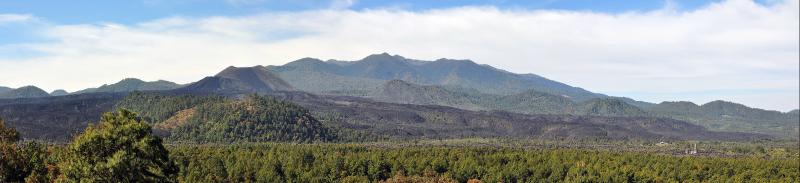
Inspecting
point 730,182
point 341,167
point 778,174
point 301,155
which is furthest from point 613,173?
point 301,155

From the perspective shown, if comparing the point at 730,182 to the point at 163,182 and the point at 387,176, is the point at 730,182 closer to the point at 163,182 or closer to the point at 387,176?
the point at 387,176

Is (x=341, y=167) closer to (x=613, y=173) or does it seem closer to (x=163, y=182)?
(x=613, y=173)

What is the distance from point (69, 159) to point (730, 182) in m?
148

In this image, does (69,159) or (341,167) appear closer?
(69,159)

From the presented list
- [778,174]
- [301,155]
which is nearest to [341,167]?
[301,155]

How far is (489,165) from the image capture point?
17650cm

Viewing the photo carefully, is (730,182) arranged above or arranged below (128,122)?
below

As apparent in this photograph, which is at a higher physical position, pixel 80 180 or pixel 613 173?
pixel 80 180

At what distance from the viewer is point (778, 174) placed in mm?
180875

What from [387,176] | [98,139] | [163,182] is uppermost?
[98,139]

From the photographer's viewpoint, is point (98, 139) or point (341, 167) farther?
point (341, 167)


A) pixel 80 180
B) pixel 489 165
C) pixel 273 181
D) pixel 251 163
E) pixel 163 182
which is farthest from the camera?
pixel 489 165

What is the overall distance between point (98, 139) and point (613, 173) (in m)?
132

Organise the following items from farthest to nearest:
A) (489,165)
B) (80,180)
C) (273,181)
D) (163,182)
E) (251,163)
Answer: (489,165) → (251,163) → (273,181) → (163,182) → (80,180)
